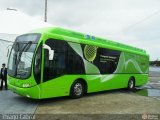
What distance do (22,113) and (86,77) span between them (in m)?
4.81

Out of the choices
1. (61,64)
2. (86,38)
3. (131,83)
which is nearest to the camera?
(61,64)

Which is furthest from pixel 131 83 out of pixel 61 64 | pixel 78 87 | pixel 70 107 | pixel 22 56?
pixel 22 56

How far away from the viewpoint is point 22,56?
11047mm

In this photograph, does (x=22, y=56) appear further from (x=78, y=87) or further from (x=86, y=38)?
(x=86, y=38)

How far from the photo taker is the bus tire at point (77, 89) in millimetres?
12266

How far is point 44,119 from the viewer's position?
8242 millimetres

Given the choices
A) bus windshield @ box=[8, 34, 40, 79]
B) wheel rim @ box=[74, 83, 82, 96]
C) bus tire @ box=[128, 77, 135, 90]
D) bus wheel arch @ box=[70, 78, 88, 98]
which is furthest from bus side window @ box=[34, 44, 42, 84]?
bus tire @ box=[128, 77, 135, 90]

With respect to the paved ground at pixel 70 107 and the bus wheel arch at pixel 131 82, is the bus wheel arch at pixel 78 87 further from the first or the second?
the bus wheel arch at pixel 131 82

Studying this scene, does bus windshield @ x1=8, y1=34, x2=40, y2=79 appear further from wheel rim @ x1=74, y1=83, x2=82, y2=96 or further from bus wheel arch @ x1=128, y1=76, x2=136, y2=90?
bus wheel arch @ x1=128, y1=76, x2=136, y2=90

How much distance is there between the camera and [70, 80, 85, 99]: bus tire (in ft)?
40.2

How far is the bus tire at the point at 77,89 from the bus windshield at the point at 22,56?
2.57m

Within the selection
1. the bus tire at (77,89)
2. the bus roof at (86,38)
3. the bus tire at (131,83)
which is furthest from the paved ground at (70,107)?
the bus tire at (131,83)

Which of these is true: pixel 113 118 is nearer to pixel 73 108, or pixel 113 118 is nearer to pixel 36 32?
pixel 73 108

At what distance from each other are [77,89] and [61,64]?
175 cm
